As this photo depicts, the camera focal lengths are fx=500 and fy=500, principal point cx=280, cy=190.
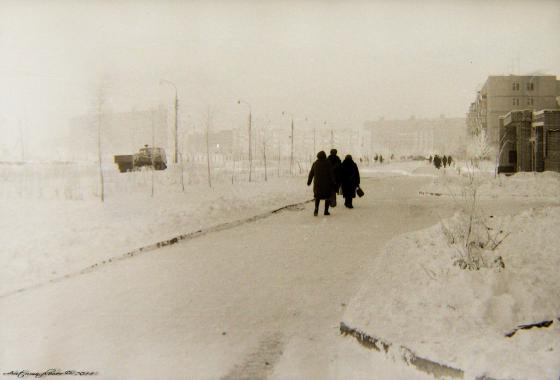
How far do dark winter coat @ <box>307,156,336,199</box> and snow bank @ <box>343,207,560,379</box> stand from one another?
22.4ft

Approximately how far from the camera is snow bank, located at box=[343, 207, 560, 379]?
12.9 feet

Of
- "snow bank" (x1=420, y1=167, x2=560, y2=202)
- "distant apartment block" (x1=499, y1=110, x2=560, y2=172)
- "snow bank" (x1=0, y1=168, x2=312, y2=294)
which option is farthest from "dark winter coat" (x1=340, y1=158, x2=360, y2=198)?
"distant apartment block" (x1=499, y1=110, x2=560, y2=172)

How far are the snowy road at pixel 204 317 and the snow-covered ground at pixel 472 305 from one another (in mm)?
378

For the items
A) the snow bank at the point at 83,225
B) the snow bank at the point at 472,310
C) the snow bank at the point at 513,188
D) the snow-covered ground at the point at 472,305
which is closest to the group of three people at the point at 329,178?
the snow bank at the point at 83,225

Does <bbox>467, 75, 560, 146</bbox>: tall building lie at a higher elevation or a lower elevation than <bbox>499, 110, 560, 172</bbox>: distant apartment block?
higher

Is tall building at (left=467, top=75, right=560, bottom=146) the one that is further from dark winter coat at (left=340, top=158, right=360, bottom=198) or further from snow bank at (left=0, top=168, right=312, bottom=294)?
snow bank at (left=0, top=168, right=312, bottom=294)

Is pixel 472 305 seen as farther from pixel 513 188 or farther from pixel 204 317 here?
pixel 513 188

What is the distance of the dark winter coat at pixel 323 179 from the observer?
13.5 metres

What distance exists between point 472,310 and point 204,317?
278 centimetres

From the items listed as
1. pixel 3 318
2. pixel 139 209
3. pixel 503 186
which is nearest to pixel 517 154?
pixel 503 186

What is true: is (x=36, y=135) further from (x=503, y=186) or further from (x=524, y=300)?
(x=524, y=300)

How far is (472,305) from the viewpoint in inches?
186

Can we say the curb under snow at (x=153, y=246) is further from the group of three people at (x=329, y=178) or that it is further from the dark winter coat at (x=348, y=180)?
the dark winter coat at (x=348, y=180)
